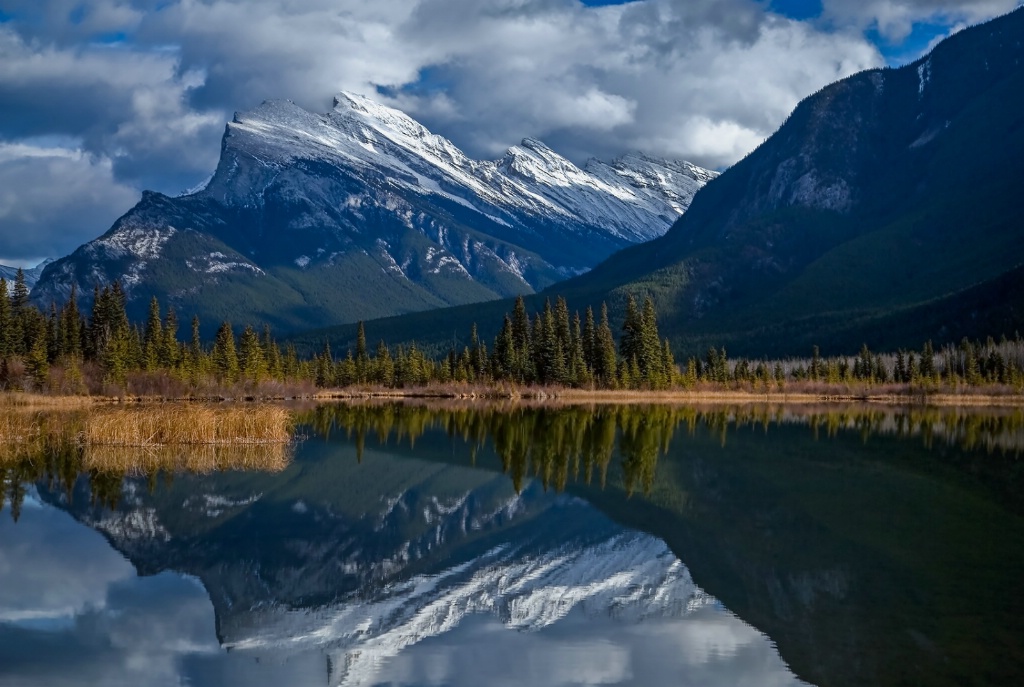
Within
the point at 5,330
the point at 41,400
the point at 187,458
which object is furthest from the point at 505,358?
the point at 187,458

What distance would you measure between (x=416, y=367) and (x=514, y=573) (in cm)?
12891

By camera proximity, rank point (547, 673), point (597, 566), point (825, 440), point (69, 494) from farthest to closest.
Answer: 1. point (825, 440)
2. point (69, 494)
3. point (597, 566)
4. point (547, 673)

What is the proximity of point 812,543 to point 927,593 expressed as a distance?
5.58 m

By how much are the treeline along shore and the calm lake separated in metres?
75.9

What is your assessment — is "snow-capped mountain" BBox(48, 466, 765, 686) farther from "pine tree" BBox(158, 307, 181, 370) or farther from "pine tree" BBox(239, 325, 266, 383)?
"pine tree" BBox(239, 325, 266, 383)

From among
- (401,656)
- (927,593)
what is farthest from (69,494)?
(927,593)

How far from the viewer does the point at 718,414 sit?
94.4 metres

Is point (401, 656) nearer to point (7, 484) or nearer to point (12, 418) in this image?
point (7, 484)

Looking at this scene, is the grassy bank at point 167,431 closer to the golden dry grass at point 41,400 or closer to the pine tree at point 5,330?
the golden dry grass at point 41,400

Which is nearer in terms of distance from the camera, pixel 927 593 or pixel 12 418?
pixel 927 593

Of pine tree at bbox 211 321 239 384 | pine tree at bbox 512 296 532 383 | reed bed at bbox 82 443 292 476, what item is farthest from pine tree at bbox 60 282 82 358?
reed bed at bbox 82 443 292 476

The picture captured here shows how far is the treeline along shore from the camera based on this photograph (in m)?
116

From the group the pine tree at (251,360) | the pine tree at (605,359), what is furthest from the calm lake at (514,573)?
the pine tree at (251,360)

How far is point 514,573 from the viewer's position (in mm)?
24219
